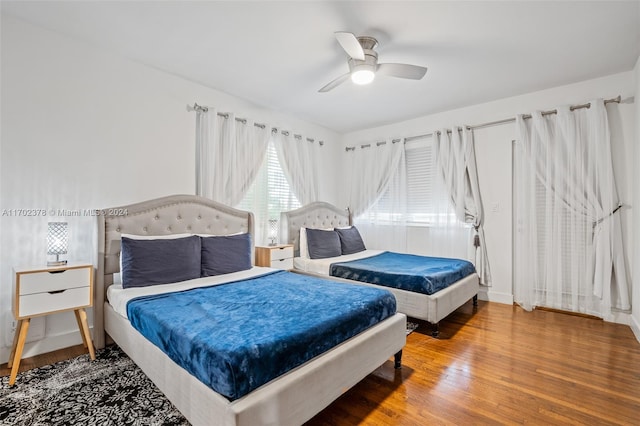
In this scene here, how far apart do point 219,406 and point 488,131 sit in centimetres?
447

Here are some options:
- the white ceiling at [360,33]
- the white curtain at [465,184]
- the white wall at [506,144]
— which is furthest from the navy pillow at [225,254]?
the white curtain at [465,184]

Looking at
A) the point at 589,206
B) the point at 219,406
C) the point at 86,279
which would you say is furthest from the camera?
the point at 589,206

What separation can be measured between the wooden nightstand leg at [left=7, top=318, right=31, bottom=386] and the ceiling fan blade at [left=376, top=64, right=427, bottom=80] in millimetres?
3452

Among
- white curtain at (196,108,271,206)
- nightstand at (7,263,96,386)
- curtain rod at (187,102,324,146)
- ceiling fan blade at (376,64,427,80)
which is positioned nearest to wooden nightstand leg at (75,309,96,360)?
nightstand at (7,263,96,386)

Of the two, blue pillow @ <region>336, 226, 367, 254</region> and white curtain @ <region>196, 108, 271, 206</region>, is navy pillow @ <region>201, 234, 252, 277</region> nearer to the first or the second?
white curtain @ <region>196, 108, 271, 206</region>

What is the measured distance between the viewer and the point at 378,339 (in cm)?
204

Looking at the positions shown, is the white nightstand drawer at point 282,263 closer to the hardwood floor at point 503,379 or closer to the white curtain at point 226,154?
the white curtain at point 226,154

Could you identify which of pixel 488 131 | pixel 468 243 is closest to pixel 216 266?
pixel 468 243

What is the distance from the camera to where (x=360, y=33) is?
8.25ft

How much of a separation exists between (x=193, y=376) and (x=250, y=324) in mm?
356

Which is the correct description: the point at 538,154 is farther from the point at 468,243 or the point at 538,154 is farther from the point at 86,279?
the point at 86,279

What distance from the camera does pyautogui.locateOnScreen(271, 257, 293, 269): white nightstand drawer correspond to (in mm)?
3834

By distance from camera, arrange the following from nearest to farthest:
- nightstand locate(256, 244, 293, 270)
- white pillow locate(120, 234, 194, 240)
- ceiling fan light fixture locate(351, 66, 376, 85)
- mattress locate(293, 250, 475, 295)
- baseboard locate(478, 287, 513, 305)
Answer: ceiling fan light fixture locate(351, 66, 376, 85)
white pillow locate(120, 234, 194, 240)
mattress locate(293, 250, 475, 295)
nightstand locate(256, 244, 293, 270)
baseboard locate(478, 287, 513, 305)

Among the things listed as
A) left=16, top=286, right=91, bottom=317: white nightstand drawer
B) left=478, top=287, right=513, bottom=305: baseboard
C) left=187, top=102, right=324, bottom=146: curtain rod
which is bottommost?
left=478, top=287, right=513, bottom=305: baseboard
